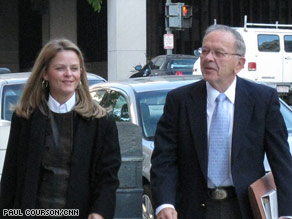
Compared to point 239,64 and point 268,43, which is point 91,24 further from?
point 239,64

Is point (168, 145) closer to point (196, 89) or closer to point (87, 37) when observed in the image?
point (196, 89)

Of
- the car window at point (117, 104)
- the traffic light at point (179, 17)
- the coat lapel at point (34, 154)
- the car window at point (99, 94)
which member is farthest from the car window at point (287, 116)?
the traffic light at point (179, 17)

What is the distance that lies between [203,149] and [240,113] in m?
0.28

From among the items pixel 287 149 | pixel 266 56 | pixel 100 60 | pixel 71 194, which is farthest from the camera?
pixel 100 60

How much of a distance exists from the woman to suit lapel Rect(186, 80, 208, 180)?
16.8 inches

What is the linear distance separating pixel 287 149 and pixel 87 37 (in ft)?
137

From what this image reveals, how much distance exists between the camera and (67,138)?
376cm

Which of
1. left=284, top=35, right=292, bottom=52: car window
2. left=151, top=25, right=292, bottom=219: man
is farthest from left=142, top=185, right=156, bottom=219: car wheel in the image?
left=284, top=35, right=292, bottom=52: car window

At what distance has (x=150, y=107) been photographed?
8.02 m

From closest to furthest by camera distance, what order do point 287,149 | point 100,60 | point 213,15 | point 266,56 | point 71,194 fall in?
point 71,194, point 287,149, point 266,56, point 100,60, point 213,15

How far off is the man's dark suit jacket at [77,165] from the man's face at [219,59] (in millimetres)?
609

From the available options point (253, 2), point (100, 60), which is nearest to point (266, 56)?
point (100, 60)

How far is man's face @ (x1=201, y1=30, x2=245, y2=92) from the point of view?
398cm

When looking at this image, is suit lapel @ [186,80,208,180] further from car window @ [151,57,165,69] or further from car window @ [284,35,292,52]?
car window @ [151,57,165,69]
